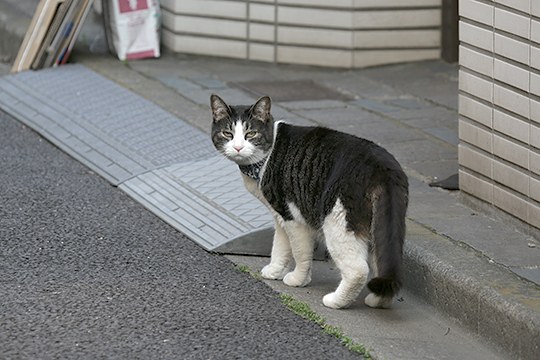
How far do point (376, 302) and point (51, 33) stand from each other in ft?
17.1

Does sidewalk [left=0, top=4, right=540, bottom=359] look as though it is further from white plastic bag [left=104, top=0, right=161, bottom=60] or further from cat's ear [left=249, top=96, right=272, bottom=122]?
cat's ear [left=249, top=96, right=272, bottom=122]

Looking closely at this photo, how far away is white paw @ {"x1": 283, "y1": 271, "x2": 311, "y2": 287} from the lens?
590 cm

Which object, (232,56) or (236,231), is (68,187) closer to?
(236,231)

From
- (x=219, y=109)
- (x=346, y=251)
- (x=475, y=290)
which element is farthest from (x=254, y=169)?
(x=475, y=290)

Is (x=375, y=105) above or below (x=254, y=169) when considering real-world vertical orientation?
below

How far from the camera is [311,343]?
518cm

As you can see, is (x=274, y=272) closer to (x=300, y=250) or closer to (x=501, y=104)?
(x=300, y=250)

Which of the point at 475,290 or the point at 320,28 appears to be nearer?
the point at 475,290

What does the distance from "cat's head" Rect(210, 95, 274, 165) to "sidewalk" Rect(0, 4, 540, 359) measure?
684mm

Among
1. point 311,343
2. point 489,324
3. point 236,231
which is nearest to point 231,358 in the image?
point 311,343

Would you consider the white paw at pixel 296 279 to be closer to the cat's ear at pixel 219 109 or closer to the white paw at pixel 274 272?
the white paw at pixel 274 272

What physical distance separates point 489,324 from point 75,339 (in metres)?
1.72

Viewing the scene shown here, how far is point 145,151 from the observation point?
7.93 meters

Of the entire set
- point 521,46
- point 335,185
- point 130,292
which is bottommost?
point 130,292
